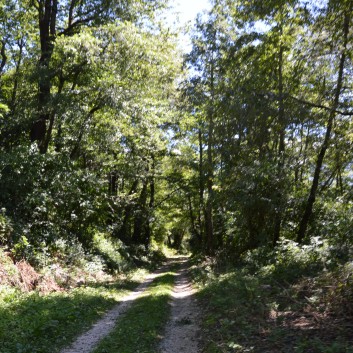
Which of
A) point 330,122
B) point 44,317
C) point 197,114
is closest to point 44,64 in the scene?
point 197,114

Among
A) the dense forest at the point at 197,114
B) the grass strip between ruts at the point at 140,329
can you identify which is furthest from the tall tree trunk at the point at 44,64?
the grass strip between ruts at the point at 140,329

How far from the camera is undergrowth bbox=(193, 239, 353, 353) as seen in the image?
6887mm

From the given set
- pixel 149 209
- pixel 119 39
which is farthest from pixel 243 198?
pixel 149 209

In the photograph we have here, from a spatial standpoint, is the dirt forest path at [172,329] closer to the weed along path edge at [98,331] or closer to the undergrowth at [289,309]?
the weed along path edge at [98,331]

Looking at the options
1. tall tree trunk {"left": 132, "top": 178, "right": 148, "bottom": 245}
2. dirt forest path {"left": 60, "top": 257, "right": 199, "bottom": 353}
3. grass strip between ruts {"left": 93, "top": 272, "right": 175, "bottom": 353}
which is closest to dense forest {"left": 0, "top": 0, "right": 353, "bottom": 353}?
dirt forest path {"left": 60, "top": 257, "right": 199, "bottom": 353}

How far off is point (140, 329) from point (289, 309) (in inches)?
150

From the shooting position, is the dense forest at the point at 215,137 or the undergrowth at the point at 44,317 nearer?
the undergrowth at the point at 44,317

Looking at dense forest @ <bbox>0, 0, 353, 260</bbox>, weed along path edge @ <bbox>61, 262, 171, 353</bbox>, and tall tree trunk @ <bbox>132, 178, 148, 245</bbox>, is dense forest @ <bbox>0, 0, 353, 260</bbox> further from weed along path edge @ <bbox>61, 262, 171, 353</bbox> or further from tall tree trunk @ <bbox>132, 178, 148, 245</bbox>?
tall tree trunk @ <bbox>132, 178, 148, 245</bbox>

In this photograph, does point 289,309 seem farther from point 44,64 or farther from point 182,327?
point 44,64

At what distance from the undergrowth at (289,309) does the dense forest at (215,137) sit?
0.19 ft

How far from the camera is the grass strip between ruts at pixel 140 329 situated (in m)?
7.95

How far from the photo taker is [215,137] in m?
9.94

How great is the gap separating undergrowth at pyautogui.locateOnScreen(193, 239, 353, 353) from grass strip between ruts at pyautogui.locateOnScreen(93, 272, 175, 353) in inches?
50.5

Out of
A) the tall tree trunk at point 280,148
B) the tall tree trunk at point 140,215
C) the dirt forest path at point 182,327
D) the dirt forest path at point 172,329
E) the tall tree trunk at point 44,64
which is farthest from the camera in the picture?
the tall tree trunk at point 140,215
